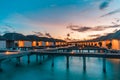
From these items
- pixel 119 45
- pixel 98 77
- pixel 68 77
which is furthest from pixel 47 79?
pixel 119 45

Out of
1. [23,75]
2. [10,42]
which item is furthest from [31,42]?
[23,75]

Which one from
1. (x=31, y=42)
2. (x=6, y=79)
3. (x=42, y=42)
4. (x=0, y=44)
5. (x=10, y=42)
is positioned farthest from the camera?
(x=42, y=42)

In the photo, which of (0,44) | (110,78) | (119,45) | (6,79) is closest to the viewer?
(6,79)

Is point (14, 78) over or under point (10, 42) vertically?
under

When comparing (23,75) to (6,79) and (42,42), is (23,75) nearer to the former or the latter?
(6,79)

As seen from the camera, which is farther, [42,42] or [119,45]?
[42,42]

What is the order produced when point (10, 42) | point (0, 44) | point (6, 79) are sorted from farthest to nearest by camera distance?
point (10, 42) → point (0, 44) → point (6, 79)

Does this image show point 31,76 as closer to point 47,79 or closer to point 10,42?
point 47,79

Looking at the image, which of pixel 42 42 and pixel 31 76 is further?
pixel 42 42

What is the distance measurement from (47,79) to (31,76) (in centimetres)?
504

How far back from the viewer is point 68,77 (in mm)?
40062

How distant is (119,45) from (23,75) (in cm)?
5098

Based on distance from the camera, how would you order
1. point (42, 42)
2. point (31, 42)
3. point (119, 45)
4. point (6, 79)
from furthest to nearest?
point (42, 42) < point (31, 42) < point (119, 45) < point (6, 79)

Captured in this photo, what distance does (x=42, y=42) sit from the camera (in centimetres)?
17412
